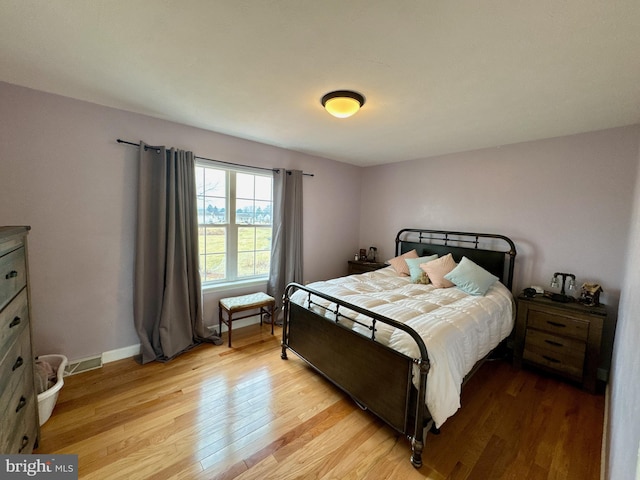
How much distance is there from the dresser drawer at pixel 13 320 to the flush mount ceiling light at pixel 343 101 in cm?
219

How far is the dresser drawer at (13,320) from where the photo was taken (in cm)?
120

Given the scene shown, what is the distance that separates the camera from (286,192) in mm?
3553

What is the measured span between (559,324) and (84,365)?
444 centimetres

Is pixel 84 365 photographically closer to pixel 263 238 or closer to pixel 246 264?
pixel 246 264

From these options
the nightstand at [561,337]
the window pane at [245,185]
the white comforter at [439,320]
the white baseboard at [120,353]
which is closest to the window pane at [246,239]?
the window pane at [245,185]

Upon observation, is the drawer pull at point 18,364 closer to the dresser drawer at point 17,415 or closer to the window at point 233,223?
the dresser drawer at point 17,415

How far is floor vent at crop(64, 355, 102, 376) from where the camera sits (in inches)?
90.7

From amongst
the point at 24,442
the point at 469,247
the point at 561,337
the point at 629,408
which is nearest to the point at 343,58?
the point at 629,408

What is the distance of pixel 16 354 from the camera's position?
1357mm

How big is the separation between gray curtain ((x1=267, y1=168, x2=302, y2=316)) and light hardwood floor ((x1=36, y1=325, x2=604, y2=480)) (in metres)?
1.32

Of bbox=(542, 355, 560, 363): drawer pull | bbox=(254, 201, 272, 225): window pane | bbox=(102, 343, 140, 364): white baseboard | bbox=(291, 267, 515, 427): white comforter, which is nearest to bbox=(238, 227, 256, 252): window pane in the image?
bbox=(254, 201, 272, 225): window pane

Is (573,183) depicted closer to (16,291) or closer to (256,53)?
(256,53)

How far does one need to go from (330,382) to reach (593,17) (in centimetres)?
281

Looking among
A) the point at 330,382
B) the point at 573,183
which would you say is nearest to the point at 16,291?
the point at 330,382
